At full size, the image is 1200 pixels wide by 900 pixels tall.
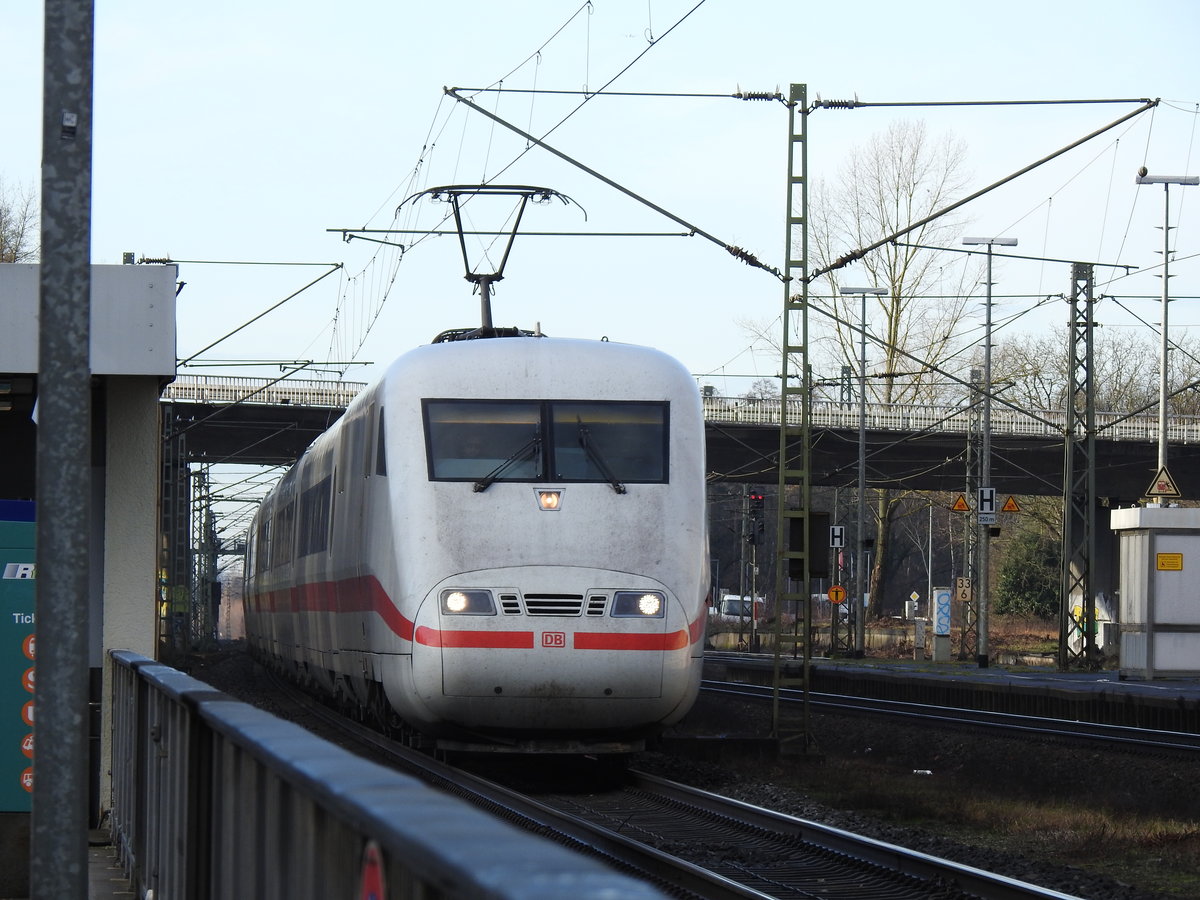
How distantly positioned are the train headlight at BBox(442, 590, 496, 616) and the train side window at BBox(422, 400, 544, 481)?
0.97 meters

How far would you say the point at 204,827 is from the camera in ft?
16.6

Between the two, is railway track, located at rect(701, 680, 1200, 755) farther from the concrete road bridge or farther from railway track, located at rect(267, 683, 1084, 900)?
the concrete road bridge

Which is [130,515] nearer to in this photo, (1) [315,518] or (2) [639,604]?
(2) [639,604]

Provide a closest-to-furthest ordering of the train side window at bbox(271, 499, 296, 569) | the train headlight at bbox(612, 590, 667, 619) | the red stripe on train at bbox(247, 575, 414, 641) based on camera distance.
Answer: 1. the train headlight at bbox(612, 590, 667, 619)
2. the red stripe on train at bbox(247, 575, 414, 641)
3. the train side window at bbox(271, 499, 296, 569)

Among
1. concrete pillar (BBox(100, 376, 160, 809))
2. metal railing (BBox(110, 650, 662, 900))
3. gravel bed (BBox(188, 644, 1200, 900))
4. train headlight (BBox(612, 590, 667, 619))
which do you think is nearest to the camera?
metal railing (BBox(110, 650, 662, 900))

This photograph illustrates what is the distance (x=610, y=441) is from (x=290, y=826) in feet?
31.0

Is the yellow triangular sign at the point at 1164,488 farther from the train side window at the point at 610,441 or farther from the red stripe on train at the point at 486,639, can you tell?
the red stripe on train at the point at 486,639

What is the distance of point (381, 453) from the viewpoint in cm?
1304

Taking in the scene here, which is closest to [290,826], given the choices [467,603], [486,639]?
[486,639]

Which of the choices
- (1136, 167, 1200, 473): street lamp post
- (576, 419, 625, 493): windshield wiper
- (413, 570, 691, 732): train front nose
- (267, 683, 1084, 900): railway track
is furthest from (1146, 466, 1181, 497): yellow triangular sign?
(413, 570, 691, 732): train front nose

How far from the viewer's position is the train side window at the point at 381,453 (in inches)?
507

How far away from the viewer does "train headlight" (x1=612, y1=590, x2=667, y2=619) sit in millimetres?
12047

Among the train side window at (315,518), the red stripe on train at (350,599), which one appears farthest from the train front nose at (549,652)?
the train side window at (315,518)

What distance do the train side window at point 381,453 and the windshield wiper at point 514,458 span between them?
0.80 metres
